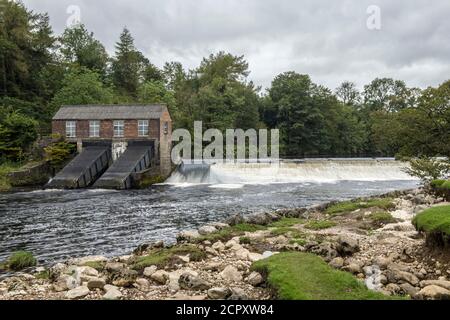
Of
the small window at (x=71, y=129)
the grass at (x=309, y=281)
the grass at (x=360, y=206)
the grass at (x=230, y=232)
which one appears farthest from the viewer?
the small window at (x=71, y=129)

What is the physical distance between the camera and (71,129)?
127 ft

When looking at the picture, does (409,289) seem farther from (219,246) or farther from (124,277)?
(124,277)

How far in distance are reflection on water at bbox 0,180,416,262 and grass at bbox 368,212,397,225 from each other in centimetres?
665

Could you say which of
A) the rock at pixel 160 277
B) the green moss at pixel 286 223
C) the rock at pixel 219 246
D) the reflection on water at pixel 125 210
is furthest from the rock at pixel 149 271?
the green moss at pixel 286 223

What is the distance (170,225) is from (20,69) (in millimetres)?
39690

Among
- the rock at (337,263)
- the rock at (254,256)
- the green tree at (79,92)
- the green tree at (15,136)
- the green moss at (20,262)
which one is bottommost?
the green moss at (20,262)

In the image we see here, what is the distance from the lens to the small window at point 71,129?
38.8 metres

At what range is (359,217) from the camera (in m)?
14.9

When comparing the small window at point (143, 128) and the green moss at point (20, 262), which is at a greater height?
the small window at point (143, 128)

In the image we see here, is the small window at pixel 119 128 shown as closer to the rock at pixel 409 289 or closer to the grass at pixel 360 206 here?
the grass at pixel 360 206

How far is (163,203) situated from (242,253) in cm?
1370

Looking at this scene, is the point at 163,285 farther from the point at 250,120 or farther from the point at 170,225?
the point at 250,120

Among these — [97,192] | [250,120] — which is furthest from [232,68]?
[97,192]

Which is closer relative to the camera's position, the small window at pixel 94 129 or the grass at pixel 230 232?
the grass at pixel 230 232
